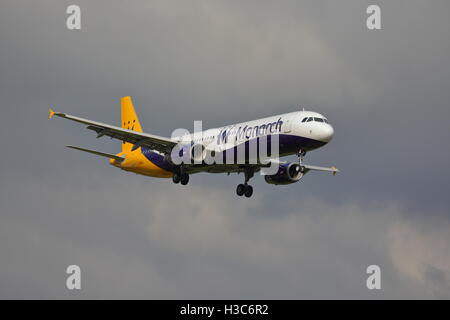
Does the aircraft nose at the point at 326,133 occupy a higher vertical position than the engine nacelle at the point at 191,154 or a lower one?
lower

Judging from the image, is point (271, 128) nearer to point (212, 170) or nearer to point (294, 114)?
point (294, 114)

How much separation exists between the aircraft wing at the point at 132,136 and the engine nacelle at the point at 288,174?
9791 millimetres

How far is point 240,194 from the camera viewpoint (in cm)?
9050

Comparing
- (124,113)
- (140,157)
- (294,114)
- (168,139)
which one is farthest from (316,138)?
(124,113)

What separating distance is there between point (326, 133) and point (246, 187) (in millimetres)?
13374

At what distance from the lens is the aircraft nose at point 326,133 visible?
7912 cm

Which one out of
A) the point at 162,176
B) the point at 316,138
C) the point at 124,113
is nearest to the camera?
the point at 316,138

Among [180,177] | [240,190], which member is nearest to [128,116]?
[180,177]

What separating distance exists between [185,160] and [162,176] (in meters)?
6.38

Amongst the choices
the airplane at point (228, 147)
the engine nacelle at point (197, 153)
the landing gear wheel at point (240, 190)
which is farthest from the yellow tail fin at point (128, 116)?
the engine nacelle at point (197, 153)

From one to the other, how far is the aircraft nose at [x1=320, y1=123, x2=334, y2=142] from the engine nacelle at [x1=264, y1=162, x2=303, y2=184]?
9107mm

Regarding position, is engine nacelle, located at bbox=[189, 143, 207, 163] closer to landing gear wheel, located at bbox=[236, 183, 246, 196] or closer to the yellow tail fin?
landing gear wheel, located at bbox=[236, 183, 246, 196]

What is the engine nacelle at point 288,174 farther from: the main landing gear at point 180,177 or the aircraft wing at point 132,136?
the aircraft wing at point 132,136

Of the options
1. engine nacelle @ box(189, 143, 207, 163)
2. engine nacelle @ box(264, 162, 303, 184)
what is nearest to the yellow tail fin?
engine nacelle @ box(189, 143, 207, 163)
